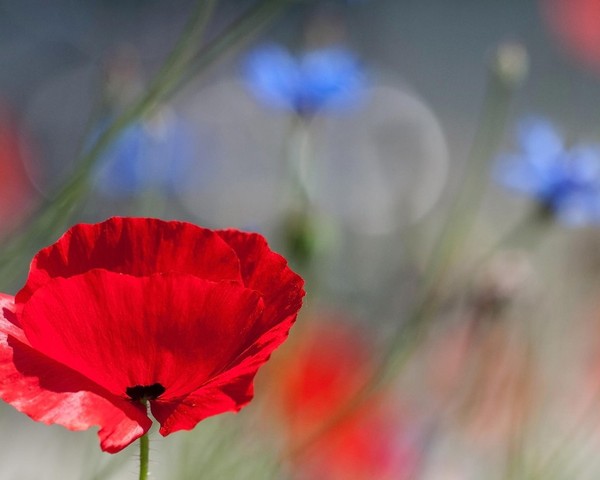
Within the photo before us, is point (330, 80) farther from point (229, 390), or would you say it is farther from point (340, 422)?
point (229, 390)

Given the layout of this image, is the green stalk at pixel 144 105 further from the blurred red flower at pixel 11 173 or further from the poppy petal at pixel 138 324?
the blurred red flower at pixel 11 173

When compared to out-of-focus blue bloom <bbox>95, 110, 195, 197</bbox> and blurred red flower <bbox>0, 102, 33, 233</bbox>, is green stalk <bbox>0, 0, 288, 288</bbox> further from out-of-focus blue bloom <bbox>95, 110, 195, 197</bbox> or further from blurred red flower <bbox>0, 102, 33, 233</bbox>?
blurred red flower <bbox>0, 102, 33, 233</bbox>

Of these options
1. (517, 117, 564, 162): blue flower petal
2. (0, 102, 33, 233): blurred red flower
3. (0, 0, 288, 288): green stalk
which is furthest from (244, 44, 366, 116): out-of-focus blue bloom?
(0, 102, 33, 233): blurred red flower

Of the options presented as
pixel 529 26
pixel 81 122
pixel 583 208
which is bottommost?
pixel 81 122

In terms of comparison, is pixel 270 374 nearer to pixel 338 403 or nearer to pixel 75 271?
pixel 338 403

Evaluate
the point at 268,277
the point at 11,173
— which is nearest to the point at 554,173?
the point at 268,277

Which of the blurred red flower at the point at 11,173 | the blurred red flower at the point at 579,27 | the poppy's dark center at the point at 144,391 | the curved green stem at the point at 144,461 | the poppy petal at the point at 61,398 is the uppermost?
the blurred red flower at the point at 579,27

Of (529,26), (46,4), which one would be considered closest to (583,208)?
(46,4)

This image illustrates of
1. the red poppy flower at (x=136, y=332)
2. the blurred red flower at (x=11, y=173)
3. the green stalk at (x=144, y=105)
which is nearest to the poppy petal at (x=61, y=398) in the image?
the red poppy flower at (x=136, y=332)
